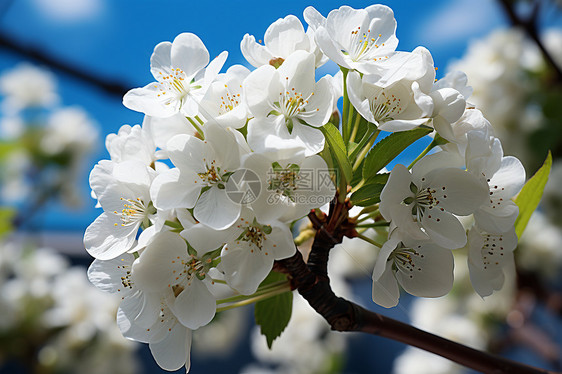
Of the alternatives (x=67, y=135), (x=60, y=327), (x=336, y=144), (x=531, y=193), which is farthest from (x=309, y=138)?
(x=67, y=135)

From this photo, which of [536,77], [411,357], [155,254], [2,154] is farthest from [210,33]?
[411,357]

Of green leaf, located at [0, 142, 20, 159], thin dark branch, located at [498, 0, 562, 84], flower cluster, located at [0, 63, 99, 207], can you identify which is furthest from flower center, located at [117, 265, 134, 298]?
flower cluster, located at [0, 63, 99, 207]

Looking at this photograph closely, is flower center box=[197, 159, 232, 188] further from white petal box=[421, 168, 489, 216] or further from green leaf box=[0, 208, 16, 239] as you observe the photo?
green leaf box=[0, 208, 16, 239]

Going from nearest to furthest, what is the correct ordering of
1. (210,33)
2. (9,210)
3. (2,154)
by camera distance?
(210,33), (9,210), (2,154)

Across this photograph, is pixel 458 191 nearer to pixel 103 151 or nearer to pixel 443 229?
pixel 443 229

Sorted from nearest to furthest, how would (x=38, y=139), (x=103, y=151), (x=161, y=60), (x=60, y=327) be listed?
(x=161, y=60) < (x=103, y=151) < (x=60, y=327) < (x=38, y=139)

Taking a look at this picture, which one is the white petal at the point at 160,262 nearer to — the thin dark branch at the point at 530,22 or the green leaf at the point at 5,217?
the green leaf at the point at 5,217

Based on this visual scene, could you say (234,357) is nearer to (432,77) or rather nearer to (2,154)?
(2,154)

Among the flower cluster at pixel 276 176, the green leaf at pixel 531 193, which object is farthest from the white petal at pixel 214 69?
the green leaf at pixel 531 193
